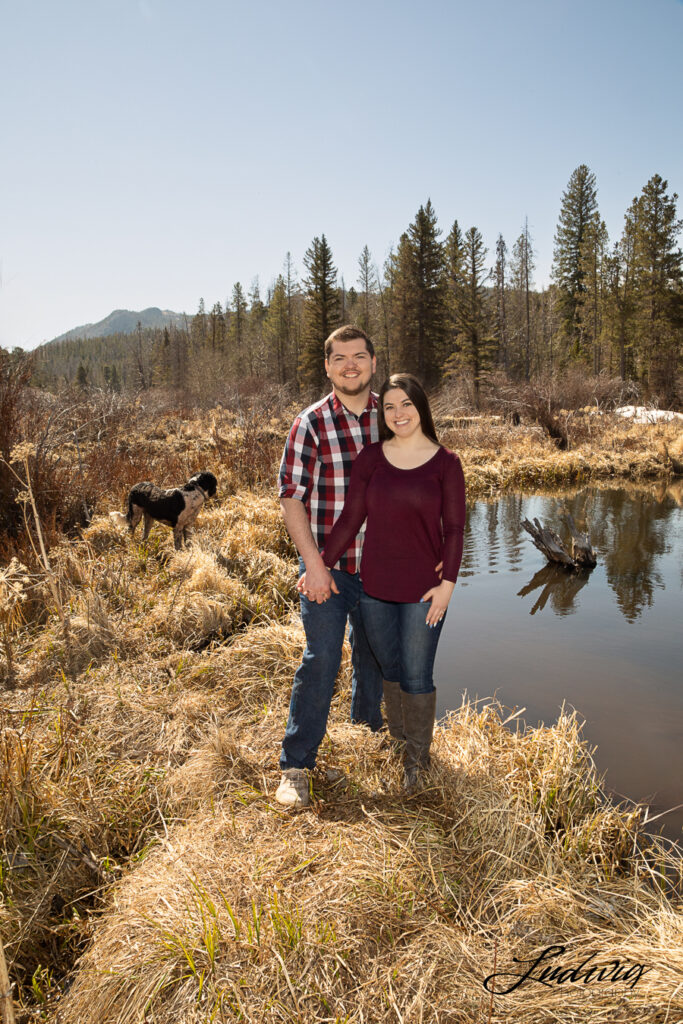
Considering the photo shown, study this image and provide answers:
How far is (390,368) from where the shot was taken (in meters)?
35.8

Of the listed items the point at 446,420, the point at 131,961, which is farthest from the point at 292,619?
the point at 446,420

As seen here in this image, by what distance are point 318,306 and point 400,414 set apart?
3818 cm

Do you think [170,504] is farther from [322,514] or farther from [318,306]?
[318,306]

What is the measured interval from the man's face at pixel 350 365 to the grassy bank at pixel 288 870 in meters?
1.87

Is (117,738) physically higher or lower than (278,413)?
lower

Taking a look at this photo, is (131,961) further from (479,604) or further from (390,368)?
(390,368)

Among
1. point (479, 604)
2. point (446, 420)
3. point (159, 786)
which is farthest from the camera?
point (446, 420)

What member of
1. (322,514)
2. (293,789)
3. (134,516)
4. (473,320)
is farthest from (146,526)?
(473,320)

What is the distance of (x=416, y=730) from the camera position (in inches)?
106

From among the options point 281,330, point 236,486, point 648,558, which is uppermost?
point 281,330

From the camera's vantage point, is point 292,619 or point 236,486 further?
point 236,486

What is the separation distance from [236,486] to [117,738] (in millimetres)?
5921

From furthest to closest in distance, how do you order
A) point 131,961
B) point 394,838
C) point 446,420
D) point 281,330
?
point 281,330 < point 446,420 < point 394,838 < point 131,961

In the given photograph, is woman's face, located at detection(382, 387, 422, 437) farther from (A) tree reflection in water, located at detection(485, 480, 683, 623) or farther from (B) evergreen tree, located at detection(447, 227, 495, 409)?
(B) evergreen tree, located at detection(447, 227, 495, 409)
